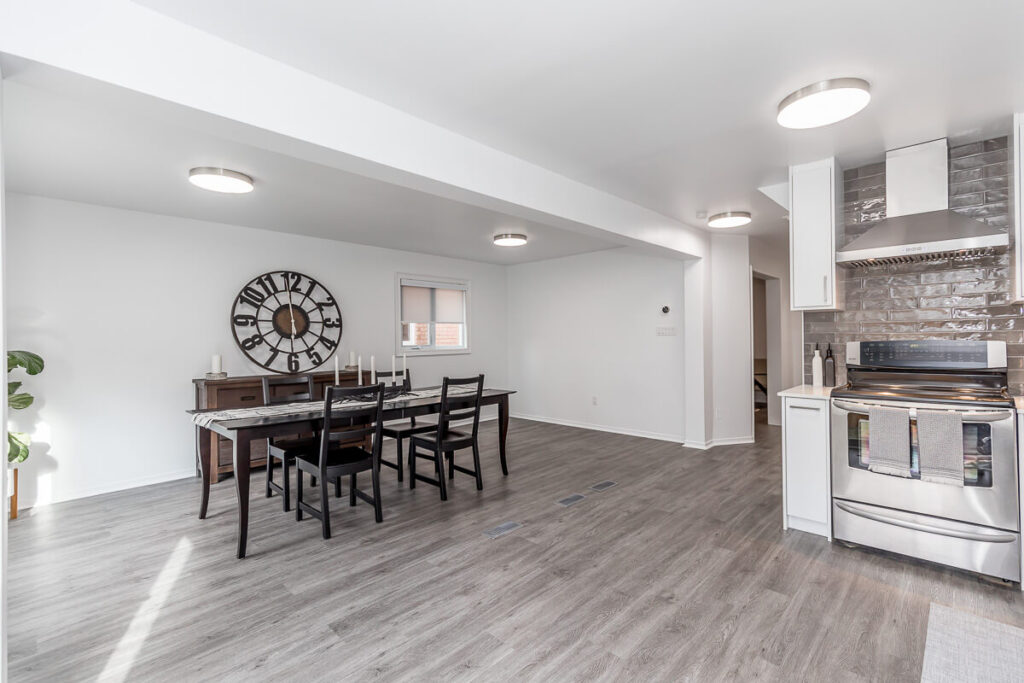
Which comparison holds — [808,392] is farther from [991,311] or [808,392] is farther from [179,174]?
[179,174]

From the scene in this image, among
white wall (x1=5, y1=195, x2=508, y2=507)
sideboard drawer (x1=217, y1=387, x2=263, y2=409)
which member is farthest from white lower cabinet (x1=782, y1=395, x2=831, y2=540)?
white wall (x1=5, y1=195, x2=508, y2=507)

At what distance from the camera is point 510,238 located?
→ 16.9ft

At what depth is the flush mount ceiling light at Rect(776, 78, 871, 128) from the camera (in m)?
2.20

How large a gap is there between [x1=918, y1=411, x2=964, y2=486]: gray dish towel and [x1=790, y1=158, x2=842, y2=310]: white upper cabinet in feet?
3.06

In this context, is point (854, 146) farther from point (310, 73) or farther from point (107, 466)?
point (107, 466)

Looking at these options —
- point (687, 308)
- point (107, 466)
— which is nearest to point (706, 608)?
point (687, 308)

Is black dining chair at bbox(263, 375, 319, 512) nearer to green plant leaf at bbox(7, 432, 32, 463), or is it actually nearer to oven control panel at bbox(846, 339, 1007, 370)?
green plant leaf at bbox(7, 432, 32, 463)

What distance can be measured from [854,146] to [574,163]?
1.72 meters

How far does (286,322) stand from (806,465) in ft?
16.0

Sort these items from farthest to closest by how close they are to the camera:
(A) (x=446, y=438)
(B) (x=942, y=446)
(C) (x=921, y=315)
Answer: (A) (x=446, y=438)
(C) (x=921, y=315)
(B) (x=942, y=446)

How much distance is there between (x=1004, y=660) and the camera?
183cm

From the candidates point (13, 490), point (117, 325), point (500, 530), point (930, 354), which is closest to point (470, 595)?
point (500, 530)

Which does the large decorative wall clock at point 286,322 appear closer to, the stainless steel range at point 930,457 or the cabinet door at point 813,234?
the cabinet door at point 813,234

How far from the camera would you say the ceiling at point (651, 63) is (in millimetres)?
1732
